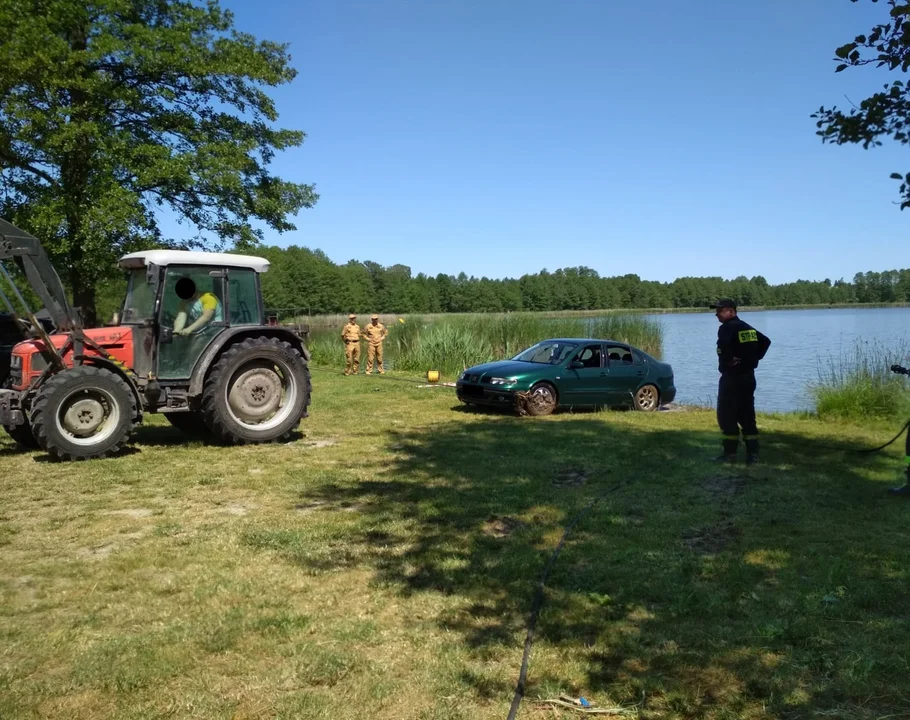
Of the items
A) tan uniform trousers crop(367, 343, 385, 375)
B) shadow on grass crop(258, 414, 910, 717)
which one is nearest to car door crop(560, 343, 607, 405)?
shadow on grass crop(258, 414, 910, 717)

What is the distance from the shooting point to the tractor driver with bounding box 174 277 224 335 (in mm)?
9305

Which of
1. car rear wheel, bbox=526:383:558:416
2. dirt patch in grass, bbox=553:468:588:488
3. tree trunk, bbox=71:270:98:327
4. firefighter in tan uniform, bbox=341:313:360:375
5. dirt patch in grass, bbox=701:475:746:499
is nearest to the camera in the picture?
dirt patch in grass, bbox=701:475:746:499

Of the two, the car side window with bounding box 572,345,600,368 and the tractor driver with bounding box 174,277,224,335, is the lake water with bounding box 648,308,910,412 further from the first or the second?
the tractor driver with bounding box 174,277,224,335

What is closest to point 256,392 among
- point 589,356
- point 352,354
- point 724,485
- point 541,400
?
point 541,400

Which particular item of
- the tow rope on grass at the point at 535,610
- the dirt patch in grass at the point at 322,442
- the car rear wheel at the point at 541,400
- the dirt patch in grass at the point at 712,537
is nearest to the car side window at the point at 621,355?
the car rear wheel at the point at 541,400

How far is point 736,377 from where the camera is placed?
28.9 feet

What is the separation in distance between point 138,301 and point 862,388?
42.0ft

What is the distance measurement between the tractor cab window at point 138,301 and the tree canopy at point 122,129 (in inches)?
355

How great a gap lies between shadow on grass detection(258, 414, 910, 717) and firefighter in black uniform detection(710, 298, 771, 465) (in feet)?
1.17

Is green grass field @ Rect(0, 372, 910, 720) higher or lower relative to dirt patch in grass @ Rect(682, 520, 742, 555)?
higher

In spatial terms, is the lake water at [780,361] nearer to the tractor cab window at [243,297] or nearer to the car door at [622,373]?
the car door at [622,373]

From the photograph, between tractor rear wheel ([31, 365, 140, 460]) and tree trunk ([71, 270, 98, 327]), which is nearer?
tractor rear wheel ([31, 365, 140, 460])

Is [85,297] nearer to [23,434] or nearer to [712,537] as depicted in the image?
[23,434]

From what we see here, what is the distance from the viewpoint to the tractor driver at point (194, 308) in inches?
366
